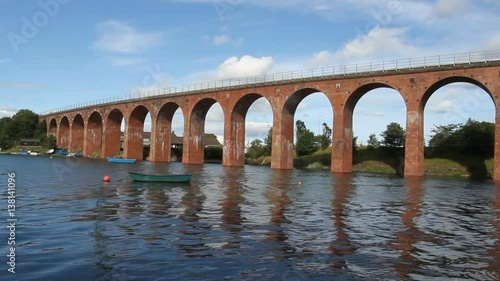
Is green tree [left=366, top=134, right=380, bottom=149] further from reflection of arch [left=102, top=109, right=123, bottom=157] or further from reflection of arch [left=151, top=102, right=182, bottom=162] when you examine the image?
reflection of arch [left=102, top=109, right=123, bottom=157]

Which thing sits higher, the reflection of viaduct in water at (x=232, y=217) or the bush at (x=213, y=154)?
the bush at (x=213, y=154)

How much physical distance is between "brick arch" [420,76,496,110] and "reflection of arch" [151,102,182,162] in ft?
115

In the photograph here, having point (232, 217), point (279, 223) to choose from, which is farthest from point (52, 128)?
point (279, 223)

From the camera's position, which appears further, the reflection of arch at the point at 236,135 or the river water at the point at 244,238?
the reflection of arch at the point at 236,135

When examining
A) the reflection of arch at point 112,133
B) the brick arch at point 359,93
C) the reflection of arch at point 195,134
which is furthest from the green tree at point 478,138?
the reflection of arch at point 112,133

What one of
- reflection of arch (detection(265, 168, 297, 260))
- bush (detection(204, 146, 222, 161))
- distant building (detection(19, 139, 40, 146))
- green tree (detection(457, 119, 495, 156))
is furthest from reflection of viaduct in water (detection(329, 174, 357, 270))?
distant building (detection(19, 139, 40, 146))

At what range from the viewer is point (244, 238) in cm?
1107

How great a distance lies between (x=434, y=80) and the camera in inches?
1496

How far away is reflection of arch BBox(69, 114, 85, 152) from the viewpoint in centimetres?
8838

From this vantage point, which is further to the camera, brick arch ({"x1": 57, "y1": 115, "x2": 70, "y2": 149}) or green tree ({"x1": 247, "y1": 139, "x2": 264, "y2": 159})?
brick arch ({"x1": 57, "y1": 115, "x2": 70, "y2": 149})

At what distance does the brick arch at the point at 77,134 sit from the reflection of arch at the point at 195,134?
125 feet

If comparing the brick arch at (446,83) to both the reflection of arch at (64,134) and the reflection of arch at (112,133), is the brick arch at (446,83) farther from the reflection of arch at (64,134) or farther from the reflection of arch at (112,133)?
the reflection of arch at (64,134)

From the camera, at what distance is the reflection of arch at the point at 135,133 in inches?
2682

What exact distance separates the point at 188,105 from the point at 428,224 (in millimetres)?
47858
